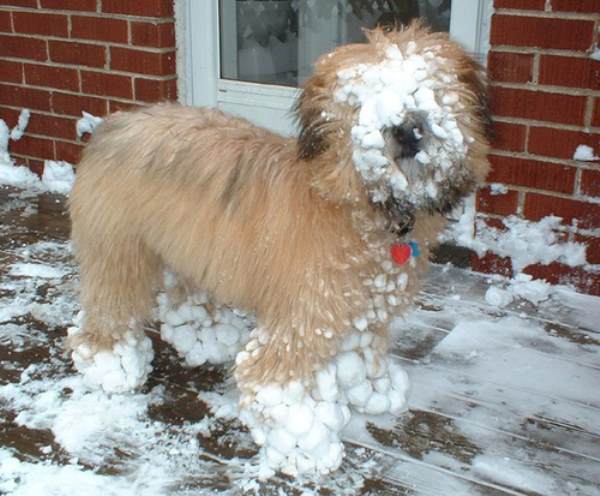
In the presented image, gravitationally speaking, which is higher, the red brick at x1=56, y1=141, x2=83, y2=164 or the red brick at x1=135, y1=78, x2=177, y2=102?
the red brick at x1=135, y1=78, x2=177, y2=102

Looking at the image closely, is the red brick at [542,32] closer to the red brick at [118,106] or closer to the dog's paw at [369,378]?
the dog's paw at [369,378]

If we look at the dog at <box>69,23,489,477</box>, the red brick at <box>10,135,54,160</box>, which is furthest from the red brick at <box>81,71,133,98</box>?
the dog at <box>69,23,489,477</box>

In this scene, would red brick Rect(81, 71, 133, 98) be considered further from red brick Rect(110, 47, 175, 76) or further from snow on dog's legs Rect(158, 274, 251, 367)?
snow on dog's legs Rect(158, 274, 251, 367)

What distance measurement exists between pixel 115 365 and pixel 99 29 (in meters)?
2.18

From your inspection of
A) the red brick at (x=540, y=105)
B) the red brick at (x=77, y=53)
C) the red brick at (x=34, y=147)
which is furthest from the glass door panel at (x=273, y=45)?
the red brick at (x=34, y=147)

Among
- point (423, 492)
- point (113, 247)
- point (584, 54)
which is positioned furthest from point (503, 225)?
point (113, 247)

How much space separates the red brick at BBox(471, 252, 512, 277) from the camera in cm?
321

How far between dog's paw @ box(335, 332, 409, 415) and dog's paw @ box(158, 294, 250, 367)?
0.48m

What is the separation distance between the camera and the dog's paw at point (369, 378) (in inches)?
84.0

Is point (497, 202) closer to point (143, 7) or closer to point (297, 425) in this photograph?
point (297, 425)

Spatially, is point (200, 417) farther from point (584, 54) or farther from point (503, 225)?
point (584, 54)

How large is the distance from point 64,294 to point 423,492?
172 centimetres

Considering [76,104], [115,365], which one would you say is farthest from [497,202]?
[76,104]

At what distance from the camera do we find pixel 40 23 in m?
4.12
